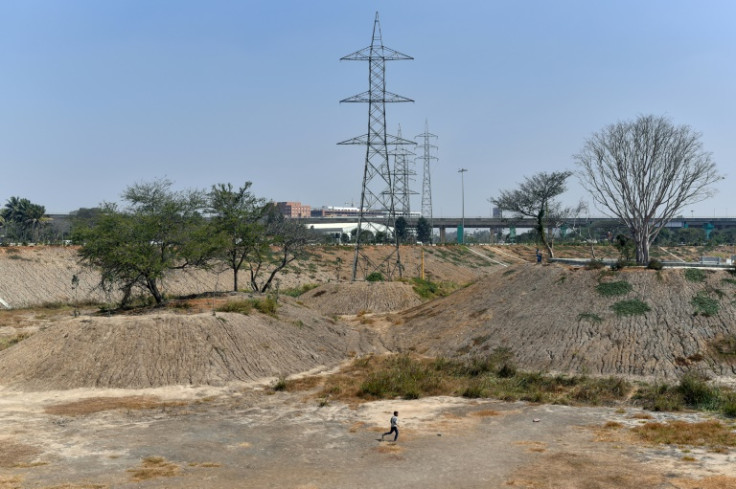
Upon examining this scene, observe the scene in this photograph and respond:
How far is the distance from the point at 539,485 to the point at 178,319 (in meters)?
26.0

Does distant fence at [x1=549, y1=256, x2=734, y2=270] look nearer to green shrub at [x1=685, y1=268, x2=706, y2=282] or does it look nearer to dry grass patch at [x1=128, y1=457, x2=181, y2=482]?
green shrub at [x1=685, y1=268, x2=706, y2=282]

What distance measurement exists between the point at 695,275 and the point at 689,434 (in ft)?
73.3

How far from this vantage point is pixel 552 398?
33.7 m

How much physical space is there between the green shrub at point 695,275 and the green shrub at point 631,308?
14.9 feet

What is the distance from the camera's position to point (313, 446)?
26.2 metres

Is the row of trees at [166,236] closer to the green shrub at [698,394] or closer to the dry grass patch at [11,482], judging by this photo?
the dry grass patch at [11,482]

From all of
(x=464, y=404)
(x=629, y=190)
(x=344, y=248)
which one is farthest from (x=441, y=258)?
(x=464, y=404)

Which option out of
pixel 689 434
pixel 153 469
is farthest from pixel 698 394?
pixel 153 469

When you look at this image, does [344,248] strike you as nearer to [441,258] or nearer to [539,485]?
[441,258]

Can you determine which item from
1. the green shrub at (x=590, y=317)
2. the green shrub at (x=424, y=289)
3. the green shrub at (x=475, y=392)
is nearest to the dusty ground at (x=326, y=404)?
the green shrub at (x=590, y=317)

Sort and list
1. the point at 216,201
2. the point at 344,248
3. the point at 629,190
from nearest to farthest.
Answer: the point at 629,190
the point at 216,201
the point at 344,248

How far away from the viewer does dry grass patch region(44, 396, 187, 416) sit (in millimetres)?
30641

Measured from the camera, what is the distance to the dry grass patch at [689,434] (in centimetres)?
2573

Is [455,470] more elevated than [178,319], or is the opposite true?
[178,319]
